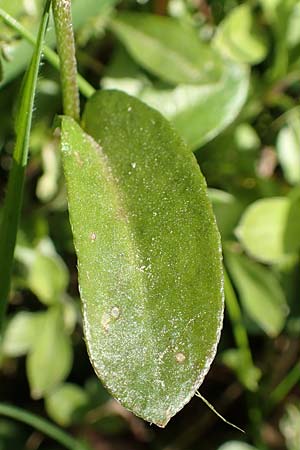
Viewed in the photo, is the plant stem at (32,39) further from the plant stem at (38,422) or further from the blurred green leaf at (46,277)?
the plant stem at (38,422)

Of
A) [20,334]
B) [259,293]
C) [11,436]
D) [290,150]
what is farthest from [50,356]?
[290,150]

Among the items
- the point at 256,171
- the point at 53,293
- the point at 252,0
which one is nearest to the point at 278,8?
the point at 252,0

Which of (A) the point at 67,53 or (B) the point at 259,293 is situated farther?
(B) the point at 259,293

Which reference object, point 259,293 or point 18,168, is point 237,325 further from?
point 18,168

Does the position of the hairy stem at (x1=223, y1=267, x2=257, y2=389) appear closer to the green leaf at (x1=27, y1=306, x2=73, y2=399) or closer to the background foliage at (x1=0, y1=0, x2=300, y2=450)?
the background foliage at (x1=0, y1=0, x2=300, y2=450)

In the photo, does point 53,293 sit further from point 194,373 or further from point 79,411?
point 194,373

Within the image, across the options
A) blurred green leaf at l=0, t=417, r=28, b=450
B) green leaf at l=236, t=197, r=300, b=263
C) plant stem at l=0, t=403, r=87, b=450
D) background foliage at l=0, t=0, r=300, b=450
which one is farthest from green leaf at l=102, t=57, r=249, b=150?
blurred green leaf at l=0, t=417, r=28, b=450

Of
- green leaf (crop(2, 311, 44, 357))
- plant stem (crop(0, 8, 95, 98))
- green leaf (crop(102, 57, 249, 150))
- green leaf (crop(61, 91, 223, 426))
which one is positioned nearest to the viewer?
green leaf (crop(61, 91, 223, 426))
